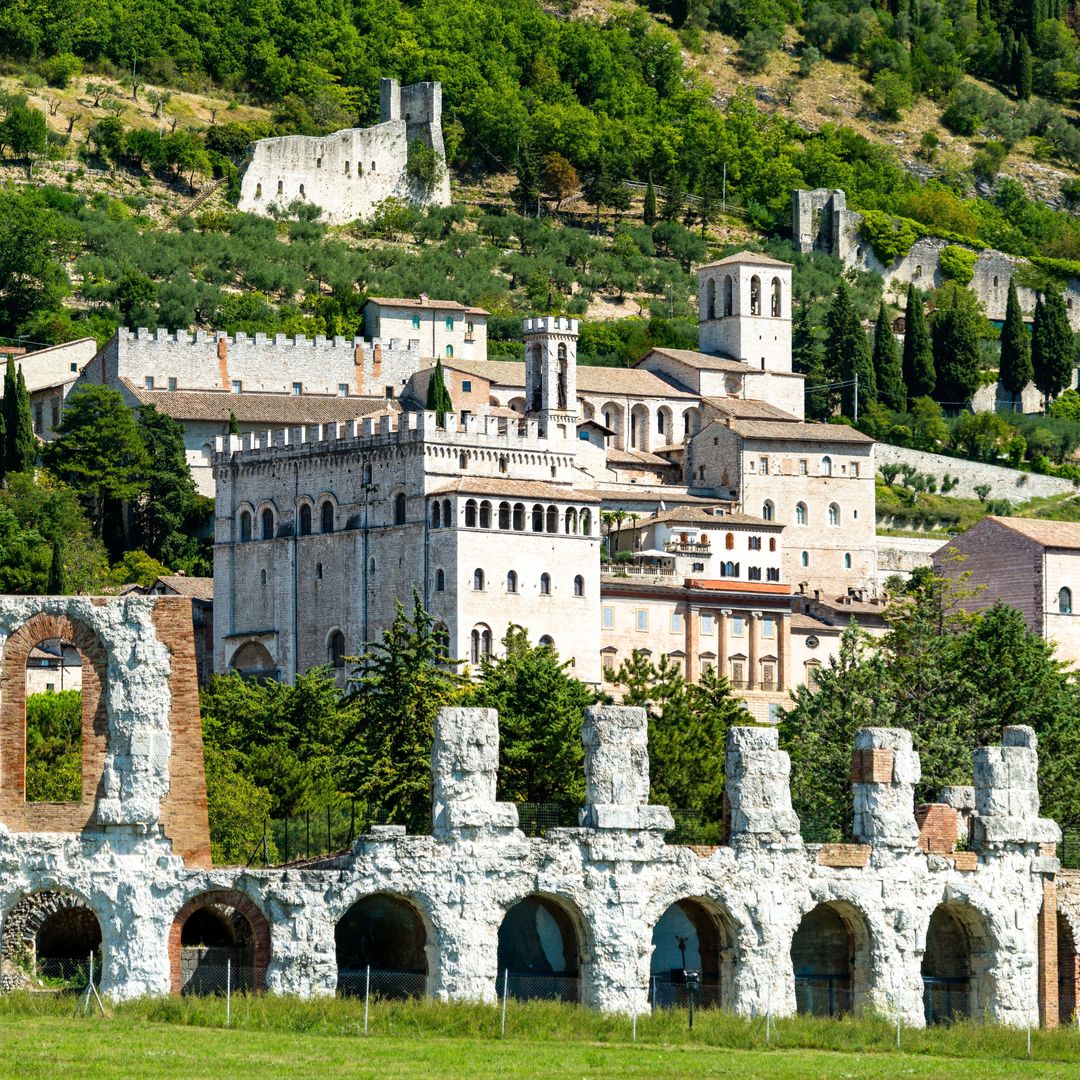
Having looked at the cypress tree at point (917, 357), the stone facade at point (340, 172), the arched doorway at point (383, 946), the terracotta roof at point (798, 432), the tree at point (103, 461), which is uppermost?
the stone facade at point (340, 172)

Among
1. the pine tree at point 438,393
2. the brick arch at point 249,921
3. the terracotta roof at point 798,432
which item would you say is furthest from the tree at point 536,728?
the terracotta roof at point 798,432

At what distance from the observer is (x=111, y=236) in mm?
138625

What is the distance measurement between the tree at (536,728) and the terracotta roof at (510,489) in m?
18.6

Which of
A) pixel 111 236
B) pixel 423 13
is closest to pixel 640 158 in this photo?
pixel 423 13

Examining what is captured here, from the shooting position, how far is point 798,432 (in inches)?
4493

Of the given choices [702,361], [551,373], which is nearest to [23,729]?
[551,373]

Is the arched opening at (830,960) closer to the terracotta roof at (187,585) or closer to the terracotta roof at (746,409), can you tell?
the terracotta roof at (187,585)

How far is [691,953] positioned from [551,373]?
193ft

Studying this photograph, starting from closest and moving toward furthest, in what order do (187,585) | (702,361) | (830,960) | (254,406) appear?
1. (830,960)
2. (187,585)
3. (254,406)
4. (702,361)

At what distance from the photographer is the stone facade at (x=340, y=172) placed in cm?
15412

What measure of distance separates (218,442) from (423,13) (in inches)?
3682

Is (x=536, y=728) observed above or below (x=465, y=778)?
above

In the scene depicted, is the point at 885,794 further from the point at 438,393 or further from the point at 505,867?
the point at 438,393

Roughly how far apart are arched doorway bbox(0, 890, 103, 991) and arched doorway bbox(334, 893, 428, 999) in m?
3.72
